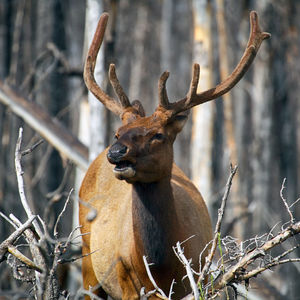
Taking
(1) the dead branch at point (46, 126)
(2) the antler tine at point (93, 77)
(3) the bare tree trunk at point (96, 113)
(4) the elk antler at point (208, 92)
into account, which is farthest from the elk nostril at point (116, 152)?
(1) the dead branch at point (46, 126)

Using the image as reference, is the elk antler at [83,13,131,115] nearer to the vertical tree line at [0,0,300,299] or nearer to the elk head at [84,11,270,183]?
the elk head at [84,11,270,183]

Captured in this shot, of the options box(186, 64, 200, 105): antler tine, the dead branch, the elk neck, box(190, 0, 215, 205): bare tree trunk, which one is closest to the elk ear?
box(186, 64, 200, 105): antler tine

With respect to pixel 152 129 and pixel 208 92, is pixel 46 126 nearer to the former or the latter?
pixel 208 92

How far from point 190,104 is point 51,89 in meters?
6.52

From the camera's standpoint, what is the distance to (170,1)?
60.3 ft

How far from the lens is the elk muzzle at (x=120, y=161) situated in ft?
16.0

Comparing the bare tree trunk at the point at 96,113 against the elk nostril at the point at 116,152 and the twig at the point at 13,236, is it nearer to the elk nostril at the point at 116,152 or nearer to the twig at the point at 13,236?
the elk nostril at the point at 116,152

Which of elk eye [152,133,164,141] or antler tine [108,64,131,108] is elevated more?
antler tine [108,64,131,108]

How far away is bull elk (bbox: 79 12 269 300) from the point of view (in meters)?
5.16

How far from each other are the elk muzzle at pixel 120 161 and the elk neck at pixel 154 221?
0.36 metres

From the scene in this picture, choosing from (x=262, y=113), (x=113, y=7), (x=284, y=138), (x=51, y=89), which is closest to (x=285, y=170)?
(x=284, y=138)

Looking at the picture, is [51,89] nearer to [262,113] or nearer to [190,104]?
[262,113]

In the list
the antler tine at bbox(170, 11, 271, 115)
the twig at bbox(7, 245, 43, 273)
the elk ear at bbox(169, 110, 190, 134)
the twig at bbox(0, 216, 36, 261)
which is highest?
the antler tine at bbox(170, 11, 271, 115)

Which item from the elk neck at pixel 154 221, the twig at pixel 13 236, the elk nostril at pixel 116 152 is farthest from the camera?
the elk neck at pixel 154 221
